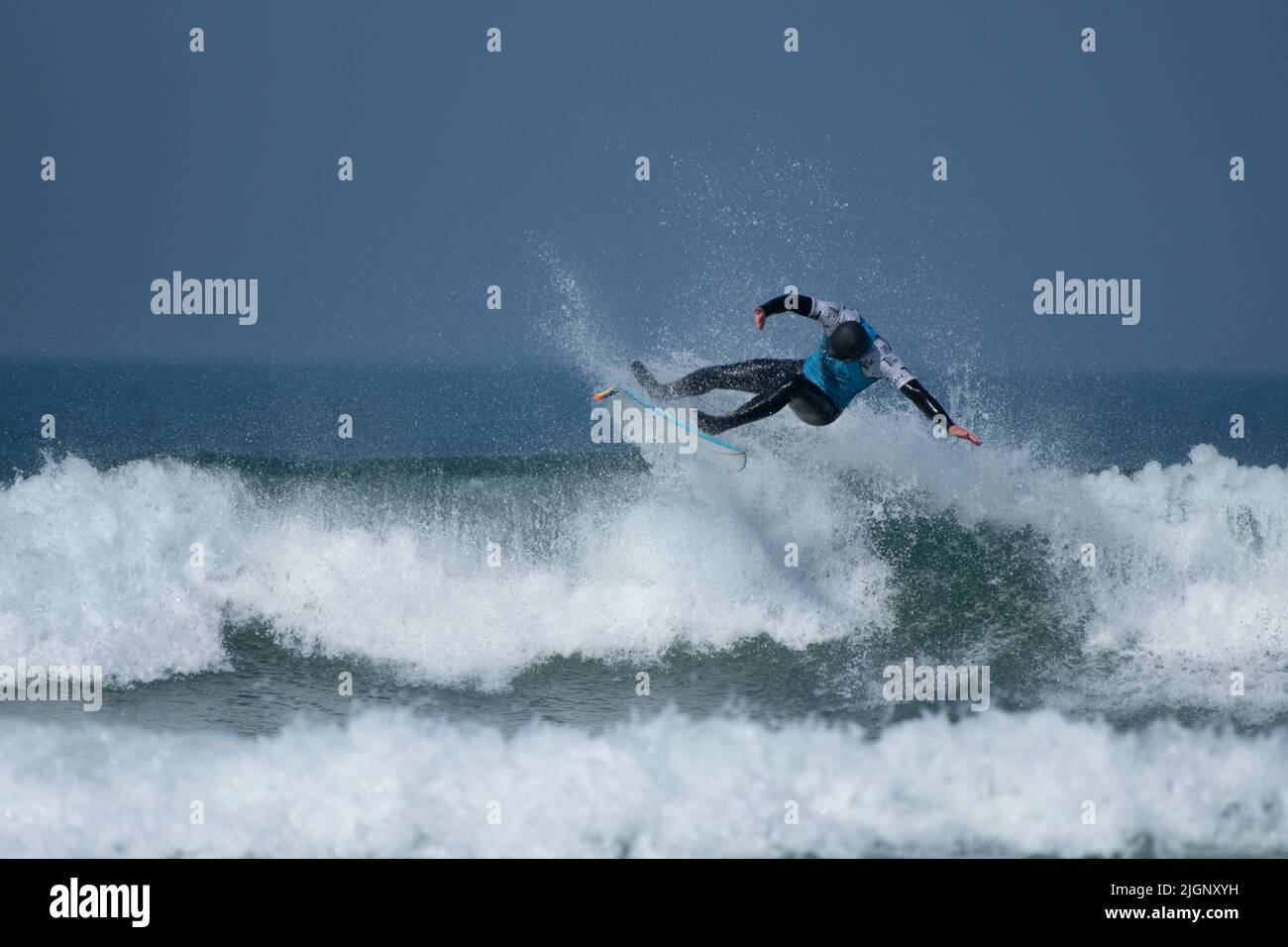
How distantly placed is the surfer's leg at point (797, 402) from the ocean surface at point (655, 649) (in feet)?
5.19

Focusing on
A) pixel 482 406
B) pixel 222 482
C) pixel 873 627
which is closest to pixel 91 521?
pixel 222 482

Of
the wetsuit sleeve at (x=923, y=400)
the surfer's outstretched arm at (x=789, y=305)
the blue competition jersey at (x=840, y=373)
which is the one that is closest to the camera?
the wetsuit sleeve at (x=923, y=400)

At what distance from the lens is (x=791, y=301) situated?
27.2 ft

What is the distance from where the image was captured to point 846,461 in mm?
11477

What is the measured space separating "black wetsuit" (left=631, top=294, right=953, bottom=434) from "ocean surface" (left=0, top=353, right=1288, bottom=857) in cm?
153

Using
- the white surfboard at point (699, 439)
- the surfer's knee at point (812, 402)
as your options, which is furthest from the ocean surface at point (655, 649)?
the surfer's knee at point (812, 402)

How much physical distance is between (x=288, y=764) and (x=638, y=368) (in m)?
4.39

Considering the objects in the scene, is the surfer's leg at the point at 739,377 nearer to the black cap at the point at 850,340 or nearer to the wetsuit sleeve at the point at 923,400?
the black cap at the point at 850,340

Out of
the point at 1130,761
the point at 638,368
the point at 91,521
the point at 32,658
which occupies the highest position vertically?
the point at 638,368

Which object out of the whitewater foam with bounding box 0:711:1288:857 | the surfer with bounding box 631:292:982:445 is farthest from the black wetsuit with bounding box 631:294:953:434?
the whitewater foam with bounding box 0:711:1288:857

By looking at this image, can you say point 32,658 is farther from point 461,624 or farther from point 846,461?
point 846,461

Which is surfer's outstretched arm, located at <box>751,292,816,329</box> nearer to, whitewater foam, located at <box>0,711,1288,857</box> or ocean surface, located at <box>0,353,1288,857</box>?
ocean surface, located at <box>0,353,1288,857</box>

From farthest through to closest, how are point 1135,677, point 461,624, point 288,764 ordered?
1. point 461,624
2. point 1135,677
3. point 288,764

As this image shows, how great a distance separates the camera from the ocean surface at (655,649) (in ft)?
21.5
